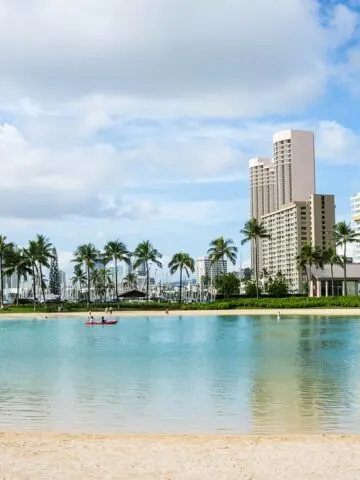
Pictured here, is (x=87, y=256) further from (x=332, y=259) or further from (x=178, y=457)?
(x=178, y=457)

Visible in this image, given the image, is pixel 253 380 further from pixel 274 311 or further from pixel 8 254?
pixel 8 254

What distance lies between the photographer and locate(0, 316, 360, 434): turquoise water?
17875mm

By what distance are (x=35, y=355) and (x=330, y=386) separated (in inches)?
880

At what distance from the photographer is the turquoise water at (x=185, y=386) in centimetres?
1788

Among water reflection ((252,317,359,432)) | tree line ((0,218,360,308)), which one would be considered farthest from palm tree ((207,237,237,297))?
water reflection ((252,317,359,432))

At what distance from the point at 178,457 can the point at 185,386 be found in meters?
12.6

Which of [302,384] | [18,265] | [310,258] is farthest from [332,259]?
[302,384]

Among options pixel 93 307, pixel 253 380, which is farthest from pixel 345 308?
pixel 253 380

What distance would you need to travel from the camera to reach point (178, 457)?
12656 millimetres

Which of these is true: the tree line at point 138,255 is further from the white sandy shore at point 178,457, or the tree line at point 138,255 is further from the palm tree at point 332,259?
the white sandy shore at point 178,457

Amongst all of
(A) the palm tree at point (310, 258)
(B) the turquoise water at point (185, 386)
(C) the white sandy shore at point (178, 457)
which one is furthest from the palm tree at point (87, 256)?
(C) the white sandy shore at point (178, 457)

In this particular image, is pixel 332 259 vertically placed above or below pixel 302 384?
above

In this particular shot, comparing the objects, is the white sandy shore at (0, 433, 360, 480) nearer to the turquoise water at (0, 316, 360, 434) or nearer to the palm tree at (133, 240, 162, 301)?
the turquoise water at (0, 316, 360, 434)

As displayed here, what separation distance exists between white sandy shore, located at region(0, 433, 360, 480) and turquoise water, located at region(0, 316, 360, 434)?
2118 millimetres
